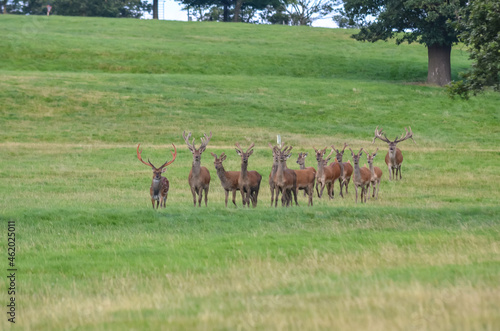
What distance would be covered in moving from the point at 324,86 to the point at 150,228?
126 feet

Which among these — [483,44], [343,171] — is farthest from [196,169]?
[483,44]

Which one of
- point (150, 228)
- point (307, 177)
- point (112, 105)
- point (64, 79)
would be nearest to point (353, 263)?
point (150, 228)

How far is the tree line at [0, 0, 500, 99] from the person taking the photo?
23.5m

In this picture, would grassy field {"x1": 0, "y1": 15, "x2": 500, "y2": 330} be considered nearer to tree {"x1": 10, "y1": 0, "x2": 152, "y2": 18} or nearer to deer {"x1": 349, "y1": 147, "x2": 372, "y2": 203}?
deer {"x1": 349, "y1": 147, "x2": 372, "y2": 203}

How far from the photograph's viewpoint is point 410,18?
50.6 m

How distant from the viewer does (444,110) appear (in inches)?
1823

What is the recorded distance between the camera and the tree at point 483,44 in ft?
72.9

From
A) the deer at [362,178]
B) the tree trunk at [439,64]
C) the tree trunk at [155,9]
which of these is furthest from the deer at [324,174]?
the tree trunk at [155,9]

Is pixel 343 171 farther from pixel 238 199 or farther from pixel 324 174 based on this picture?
pixel 238 199

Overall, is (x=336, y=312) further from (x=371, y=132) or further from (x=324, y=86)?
(x=324, y=86)

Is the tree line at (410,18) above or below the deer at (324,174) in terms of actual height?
above

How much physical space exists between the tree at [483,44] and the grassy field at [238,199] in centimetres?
336

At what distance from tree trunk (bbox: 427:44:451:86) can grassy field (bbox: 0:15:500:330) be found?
5.66 ft

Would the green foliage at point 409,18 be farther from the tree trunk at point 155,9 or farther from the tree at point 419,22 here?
the tree trunk at point 155,9
